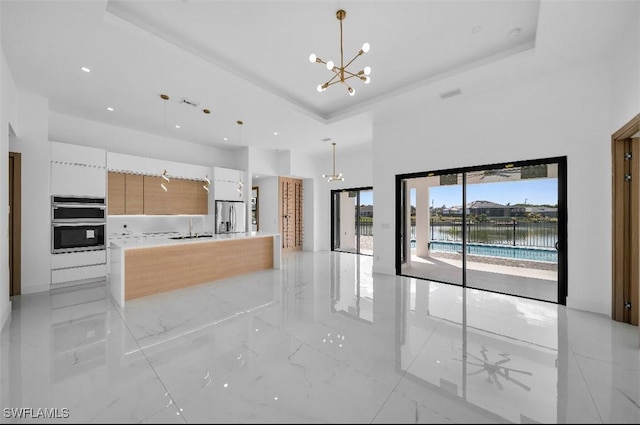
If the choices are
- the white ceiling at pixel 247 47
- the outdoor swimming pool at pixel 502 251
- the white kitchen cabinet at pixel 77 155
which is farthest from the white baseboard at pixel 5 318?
the outdoor swimming pool at pixel 502 251

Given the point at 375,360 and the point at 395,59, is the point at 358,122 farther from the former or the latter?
the point at 375,360

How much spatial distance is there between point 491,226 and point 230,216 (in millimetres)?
6168

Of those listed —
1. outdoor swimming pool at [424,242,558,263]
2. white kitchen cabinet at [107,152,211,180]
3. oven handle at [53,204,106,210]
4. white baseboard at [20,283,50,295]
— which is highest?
white kitchen cabinet at [107,152,211,180]

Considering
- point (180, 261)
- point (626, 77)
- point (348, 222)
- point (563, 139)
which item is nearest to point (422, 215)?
point (563, 139)

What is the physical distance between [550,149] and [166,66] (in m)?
5.51

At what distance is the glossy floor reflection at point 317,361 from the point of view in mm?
1712

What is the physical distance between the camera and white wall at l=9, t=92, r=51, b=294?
13.8ft

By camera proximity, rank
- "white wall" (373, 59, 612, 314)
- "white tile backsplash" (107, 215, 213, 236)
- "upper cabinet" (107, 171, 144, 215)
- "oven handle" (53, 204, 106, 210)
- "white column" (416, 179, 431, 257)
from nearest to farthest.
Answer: "white wall" (373, 59, 612, 314) → "oven handle" (53, 204, 106, 210) → "upper cabinet" (107, 171, 144, 215) → "white column" (416, 179, 431, 257) → "white tile backsplash" (107, 215, 213, 236)

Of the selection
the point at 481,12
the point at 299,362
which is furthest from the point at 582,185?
the point at 299,362

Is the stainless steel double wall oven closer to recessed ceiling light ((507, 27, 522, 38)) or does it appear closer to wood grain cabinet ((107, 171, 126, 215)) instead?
wood grain cabinet ((107, 171, 126, 215))

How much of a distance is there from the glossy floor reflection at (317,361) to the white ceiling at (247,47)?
129 inches

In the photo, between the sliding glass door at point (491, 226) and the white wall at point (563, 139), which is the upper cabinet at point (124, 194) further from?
the white wall at point (563, 139)

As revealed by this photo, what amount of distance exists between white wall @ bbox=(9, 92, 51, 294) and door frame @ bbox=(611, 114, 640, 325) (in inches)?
323

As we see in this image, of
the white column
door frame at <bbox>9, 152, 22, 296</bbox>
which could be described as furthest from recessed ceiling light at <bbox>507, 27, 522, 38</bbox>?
door frame at <bbox>9, 152, 22, 296</bbox>
